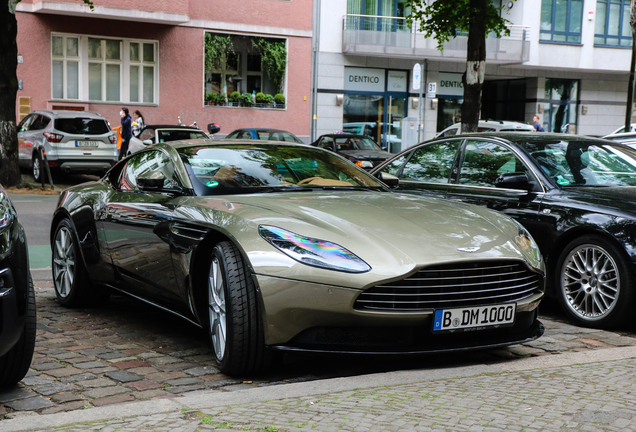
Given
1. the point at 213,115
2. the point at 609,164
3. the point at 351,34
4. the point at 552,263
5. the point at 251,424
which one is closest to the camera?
the point at 251,424

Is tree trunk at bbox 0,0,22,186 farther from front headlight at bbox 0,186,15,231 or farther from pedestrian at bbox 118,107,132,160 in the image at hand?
front headlight at bbox 0,186,15,231

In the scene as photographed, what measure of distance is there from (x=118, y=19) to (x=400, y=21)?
11905 mm

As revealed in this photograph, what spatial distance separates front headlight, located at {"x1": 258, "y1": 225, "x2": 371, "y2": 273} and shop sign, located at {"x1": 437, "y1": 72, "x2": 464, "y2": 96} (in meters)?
31.1

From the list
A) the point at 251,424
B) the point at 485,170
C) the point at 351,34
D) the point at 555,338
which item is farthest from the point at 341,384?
the point at 351,34

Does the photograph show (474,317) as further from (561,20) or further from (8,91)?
(561,20)

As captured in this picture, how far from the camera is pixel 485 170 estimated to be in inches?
279

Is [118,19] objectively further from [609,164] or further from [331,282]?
[331,282]

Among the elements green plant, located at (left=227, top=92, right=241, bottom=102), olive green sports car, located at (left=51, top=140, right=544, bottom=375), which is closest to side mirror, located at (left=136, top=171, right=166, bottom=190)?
olive green sports car, located at (left=51, top=140, right=544, bottom=375)

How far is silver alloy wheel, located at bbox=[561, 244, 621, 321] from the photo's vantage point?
18.6 feet

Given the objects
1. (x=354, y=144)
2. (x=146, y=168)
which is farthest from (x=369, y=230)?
(x=354, y=144)

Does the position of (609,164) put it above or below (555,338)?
above

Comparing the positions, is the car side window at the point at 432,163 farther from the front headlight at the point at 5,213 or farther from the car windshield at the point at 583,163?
the front headlight at the point at 5,213

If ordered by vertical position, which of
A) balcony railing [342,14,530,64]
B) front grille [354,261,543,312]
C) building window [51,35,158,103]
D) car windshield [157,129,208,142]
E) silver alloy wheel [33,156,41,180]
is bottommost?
silver alloy wheel [33,156,41,180]

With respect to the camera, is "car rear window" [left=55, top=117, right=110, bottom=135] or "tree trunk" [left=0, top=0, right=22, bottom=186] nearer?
"tree trunk" [left=0, top=0, right=22, bottom=186]
